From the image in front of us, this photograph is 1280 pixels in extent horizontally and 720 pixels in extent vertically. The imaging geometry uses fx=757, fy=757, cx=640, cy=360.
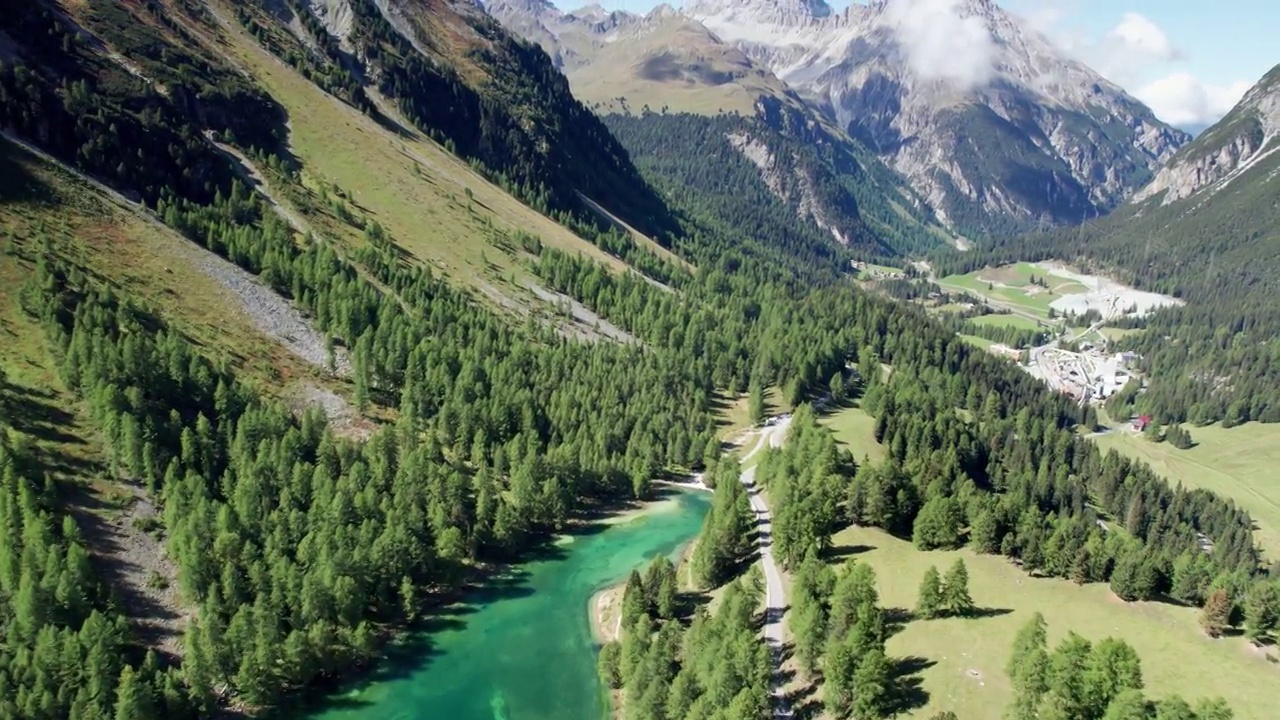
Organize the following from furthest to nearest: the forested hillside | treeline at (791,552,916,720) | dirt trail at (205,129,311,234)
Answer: dirt trail at (205,129,311,234), the forested hillside, treeline at (791,552,916,720)

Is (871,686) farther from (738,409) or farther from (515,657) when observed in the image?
(738,409)

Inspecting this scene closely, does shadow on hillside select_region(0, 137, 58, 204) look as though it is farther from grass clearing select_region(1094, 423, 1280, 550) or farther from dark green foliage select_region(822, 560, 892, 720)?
grass clearing select_region(1094, 423, 1280, 550)

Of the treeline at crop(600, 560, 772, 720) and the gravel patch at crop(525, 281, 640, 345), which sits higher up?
the gravel patch at crop(525, 281, 640, 345)

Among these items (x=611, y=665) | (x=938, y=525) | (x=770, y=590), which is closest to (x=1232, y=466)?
(x=938, y=525)

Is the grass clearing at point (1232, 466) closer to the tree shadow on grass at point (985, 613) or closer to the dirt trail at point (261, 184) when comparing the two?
the tree shadow on grass at point (985, 613)

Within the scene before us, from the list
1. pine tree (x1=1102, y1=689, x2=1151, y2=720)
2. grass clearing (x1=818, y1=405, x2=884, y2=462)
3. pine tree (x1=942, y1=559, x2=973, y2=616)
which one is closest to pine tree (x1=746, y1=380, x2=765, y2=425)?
grass clearing (x1=818, y1=405, x2=884, y2=462)

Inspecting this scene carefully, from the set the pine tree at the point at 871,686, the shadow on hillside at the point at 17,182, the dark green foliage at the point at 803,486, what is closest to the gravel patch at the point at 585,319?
the dark green foliage at the point at 803,486

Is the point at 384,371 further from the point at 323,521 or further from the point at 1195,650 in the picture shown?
the point at 1195,650
